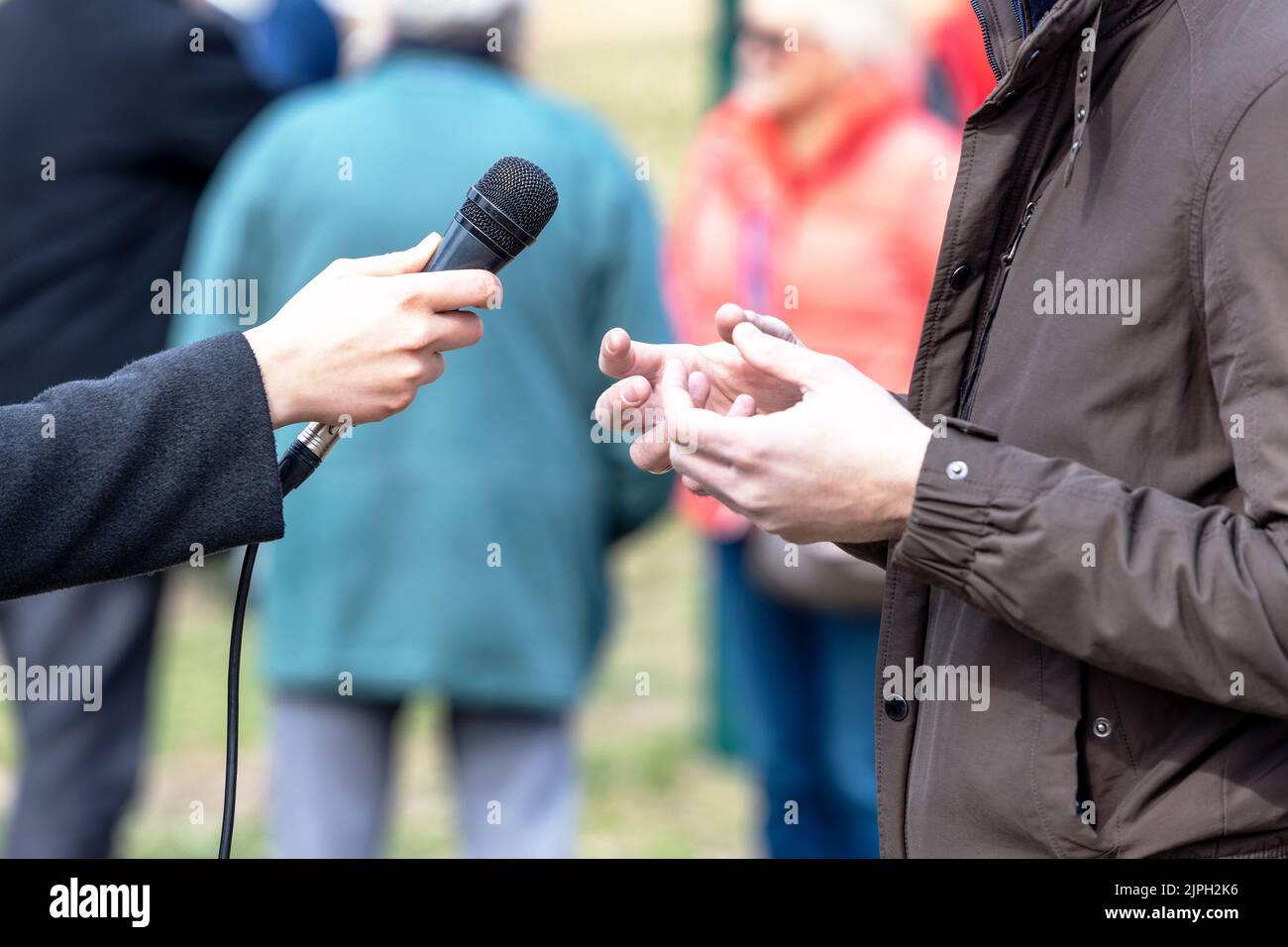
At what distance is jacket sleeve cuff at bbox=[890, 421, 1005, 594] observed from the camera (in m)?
1.49

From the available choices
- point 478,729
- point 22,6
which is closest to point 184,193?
point 22,6

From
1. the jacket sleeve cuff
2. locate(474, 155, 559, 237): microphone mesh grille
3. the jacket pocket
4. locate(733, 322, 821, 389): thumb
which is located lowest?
the jacket pocket

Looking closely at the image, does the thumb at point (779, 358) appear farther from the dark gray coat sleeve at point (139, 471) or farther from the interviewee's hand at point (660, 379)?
the dark gray coat sleeve at point (139, 471)

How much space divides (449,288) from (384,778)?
2152 millimetres

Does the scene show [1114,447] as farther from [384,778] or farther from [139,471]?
[384,778]

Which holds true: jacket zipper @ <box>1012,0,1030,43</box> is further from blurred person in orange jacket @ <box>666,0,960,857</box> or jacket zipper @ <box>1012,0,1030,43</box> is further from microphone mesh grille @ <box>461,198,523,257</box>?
blurred person in orange jacket @ <box>666,0,960,857</box>

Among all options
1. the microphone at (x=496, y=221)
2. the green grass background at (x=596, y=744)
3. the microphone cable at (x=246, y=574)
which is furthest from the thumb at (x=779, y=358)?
the green grass background at (x=596, y=744)

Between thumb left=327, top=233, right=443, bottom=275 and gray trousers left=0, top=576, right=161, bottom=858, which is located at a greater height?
thumb left=327, top=233, right=443, bottom=275

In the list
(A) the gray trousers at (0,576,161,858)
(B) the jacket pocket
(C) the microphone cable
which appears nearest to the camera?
(B) the jacket pocket

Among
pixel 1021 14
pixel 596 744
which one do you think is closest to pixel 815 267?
pixel 596 744

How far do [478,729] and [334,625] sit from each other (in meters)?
0.40

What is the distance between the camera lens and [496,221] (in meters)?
1.71

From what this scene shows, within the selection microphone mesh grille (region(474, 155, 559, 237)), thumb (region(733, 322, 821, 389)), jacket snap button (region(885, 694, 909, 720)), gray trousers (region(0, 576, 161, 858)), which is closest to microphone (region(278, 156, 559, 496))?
microphone mesh grille (region(474, 155, 559, 237))
